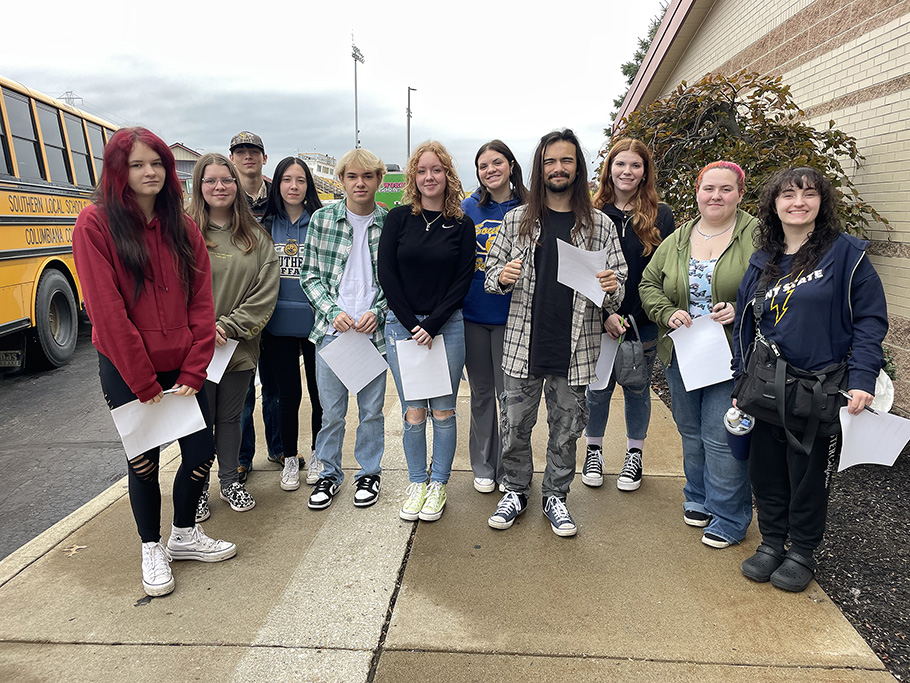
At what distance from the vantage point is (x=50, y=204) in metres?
7.67

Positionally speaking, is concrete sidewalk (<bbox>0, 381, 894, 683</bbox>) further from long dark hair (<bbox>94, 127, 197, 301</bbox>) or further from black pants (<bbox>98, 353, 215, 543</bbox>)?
long dark hair (<bbox>94, 127, 197, 301</bbox>)

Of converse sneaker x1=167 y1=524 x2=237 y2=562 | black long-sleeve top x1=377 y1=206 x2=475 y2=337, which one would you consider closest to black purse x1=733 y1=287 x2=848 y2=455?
black long-sleeve top x1=377 y1=206 x2=475 y2=337

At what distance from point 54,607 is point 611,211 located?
3510 mm

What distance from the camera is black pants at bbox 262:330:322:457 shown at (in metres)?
3.75

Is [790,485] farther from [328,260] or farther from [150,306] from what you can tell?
[150,306]

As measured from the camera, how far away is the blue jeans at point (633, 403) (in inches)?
145

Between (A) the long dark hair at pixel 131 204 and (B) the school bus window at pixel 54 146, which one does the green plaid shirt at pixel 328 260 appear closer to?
(A) the long dark hair at pixel 131 204

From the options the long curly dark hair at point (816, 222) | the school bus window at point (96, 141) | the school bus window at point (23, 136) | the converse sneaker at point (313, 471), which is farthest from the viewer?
the school bus window at point (96, 141)

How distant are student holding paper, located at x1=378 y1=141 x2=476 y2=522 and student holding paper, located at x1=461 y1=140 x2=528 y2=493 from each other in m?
0.12

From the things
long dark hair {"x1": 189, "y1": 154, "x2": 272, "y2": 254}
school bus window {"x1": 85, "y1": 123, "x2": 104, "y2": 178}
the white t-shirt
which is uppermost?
school bus window {"x1": 85, "y1": 123, "x2": 104, "y2": 178}

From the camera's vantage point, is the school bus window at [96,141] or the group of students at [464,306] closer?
the group of students at [464,306]

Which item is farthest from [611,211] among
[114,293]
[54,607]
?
[54,607]

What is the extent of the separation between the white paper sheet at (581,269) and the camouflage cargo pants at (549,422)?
1.57ft

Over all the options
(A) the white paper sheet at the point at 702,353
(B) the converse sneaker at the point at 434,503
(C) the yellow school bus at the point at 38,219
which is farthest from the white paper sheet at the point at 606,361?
(C) the yellow school bus at the point at 38,219
